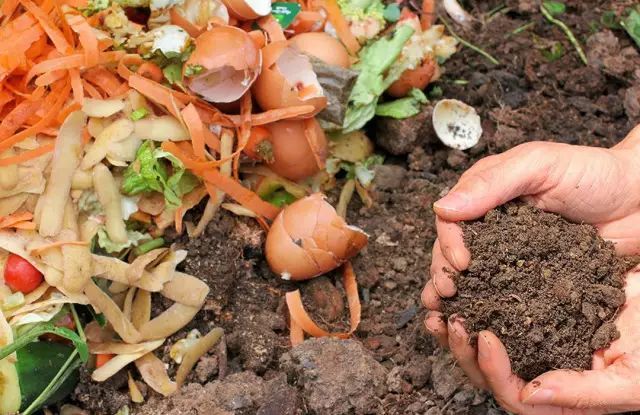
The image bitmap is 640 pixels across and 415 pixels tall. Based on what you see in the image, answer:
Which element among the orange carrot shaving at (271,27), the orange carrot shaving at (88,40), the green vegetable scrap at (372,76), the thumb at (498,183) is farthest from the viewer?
the green vegetable scrap at (372,76)

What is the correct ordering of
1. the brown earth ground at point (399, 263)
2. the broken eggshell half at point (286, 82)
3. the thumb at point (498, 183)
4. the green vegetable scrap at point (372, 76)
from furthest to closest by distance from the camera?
1. the green vegetable scrap at point (372, 76)
2. the broken eggshell half at point (286, 82)
3. the brown earth ground at point (399, 263)
4. the thumb at point (498, 183)

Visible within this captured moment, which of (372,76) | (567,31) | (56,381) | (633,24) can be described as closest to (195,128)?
(372,76)

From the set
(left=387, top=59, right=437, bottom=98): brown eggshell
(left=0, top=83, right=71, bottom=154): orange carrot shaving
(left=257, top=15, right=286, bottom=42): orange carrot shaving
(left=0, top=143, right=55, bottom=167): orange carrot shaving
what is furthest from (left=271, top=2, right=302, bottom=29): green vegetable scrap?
(left=0, top=143, right=55, bottom=167): orange carrot shaving

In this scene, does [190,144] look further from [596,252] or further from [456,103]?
[596,252]

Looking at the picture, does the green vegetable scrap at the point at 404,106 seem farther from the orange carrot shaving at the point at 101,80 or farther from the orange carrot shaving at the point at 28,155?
the orange carrot shaving at the point at 28,155

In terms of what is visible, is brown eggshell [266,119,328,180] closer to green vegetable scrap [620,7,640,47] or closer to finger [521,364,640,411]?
finger [521,364,640,411]

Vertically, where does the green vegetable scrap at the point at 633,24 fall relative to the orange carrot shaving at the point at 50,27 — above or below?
below

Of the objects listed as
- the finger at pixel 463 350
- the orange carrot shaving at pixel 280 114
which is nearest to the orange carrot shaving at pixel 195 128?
the orange carrot shaving at pixel 280 114
